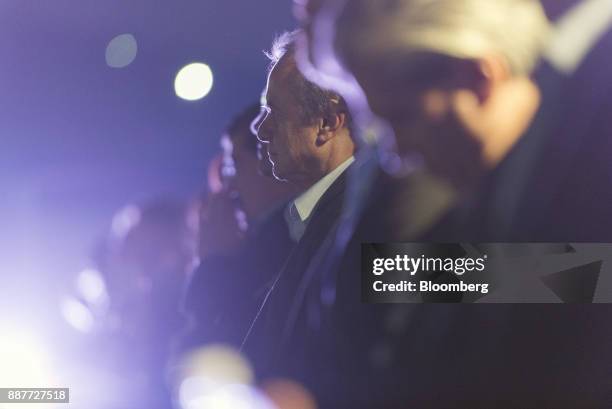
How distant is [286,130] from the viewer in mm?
1893

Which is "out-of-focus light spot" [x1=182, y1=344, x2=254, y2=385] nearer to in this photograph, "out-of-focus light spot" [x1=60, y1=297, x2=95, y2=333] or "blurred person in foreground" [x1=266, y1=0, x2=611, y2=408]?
"blurred person in foreground" [x1=266, y1=0, x2=611, y2=408]

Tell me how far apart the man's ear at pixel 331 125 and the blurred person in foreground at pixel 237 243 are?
0.67ft

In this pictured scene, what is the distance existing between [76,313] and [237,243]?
0.56 metres

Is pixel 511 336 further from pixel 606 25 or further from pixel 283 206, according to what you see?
pixel 606 25

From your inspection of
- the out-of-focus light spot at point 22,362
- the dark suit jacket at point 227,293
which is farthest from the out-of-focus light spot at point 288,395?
the out-of-focus light spot at point 22,362

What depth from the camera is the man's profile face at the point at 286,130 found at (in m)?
1.89

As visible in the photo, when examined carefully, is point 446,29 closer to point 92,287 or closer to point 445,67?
point 445,67

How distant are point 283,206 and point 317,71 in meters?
0.45

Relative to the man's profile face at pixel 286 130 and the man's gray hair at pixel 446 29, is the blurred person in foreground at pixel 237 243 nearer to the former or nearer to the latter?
the man's profile face at pixel 286 130

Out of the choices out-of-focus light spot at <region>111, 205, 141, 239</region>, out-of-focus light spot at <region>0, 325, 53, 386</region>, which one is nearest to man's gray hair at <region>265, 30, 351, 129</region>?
out-of-focus light spot at <region>111, 205, 141, 239</region>

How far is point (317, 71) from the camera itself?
1.88 metres

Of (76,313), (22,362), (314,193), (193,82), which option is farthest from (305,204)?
(22,362)

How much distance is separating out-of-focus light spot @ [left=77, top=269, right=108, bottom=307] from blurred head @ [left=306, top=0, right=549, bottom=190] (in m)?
1.00

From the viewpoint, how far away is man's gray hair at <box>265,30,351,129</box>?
187cm
